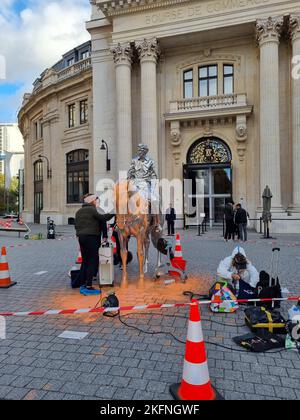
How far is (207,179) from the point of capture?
22.9 meters

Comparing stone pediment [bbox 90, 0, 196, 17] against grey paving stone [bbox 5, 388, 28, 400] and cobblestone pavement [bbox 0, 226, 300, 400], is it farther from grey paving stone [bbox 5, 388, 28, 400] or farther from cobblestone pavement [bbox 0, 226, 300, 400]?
grey paving stone [bbox 5, 388, 28, 400]

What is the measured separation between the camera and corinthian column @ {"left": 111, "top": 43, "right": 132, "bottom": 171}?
2169 cm

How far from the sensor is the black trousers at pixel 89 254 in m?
6.14

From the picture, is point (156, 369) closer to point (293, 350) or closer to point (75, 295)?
point (293, 350)

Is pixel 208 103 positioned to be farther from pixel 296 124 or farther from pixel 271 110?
pixel 296 124

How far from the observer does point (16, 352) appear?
3.66 m

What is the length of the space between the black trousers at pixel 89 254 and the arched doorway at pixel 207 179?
16.0 meters

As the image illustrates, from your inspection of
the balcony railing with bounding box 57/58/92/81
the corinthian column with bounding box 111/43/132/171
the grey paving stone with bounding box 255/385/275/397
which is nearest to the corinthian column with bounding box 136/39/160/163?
the corinthian column with bounding box 111/43/132/171

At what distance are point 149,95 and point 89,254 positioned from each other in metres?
17.7

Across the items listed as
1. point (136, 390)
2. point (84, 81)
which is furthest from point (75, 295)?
point (84, 81)

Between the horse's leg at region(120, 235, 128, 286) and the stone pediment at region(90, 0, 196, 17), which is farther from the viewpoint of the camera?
the stone pediment at region(90, 0, 196, 17)

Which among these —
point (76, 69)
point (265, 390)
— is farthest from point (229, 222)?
point (76, 69)

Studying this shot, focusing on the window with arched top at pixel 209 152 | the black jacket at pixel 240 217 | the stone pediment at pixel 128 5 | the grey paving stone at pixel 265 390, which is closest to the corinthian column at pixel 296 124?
the window with arched top at pixel 209 152

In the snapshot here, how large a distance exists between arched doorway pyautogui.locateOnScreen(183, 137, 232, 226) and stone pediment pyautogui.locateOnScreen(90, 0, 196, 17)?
946cm
